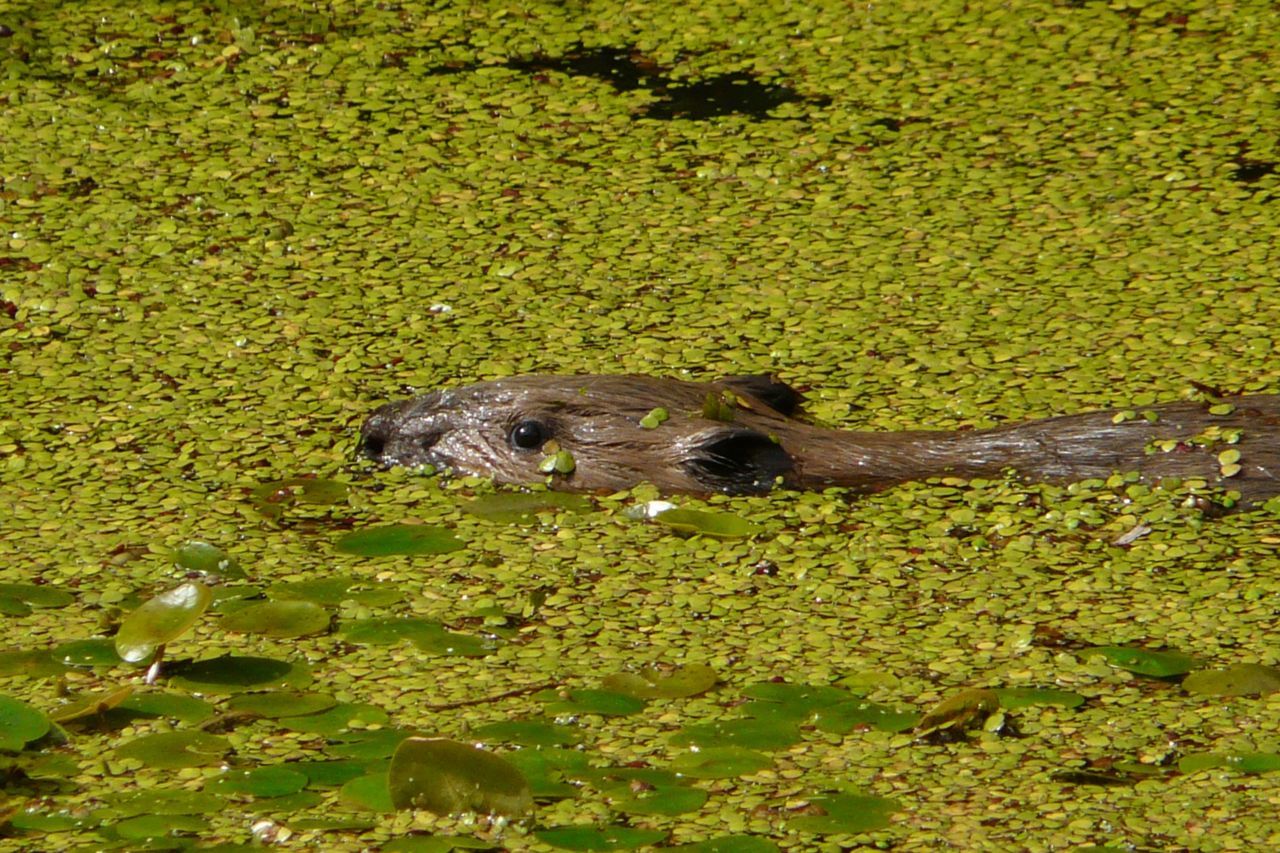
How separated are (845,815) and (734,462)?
70.7 inches

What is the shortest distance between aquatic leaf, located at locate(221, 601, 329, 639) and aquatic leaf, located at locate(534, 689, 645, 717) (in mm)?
601

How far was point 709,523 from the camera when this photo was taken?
5.09m

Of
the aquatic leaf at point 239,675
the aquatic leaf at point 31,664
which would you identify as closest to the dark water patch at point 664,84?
the aquatic leaf at point 239,675

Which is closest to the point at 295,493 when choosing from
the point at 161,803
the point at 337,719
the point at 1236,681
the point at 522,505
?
the point at 522,505

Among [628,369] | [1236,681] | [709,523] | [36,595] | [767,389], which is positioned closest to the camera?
[1236,681]

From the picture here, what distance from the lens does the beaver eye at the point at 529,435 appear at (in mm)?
5500

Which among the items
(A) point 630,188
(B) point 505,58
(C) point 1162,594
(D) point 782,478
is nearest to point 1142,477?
(C) point 1162,594

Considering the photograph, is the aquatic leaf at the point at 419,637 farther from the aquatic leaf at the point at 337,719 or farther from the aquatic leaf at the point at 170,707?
the aquatic leaf at the point at 170,707

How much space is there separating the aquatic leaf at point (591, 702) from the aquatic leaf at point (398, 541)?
842 millimetres

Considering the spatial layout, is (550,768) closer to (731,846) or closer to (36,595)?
(731,846)

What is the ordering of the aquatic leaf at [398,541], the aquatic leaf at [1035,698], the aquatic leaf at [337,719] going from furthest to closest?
the aquatic leaf at [398,541] < the aquatic leaf at [1035,698] < the aquatic leaf at [337,719]

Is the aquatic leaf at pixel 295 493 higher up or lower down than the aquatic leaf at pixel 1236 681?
lower down

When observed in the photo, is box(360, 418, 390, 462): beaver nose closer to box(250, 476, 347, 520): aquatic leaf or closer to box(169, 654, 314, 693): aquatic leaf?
box(250, 476, 347, 520): aquatic leaf

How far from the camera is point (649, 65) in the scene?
798 centimetres
